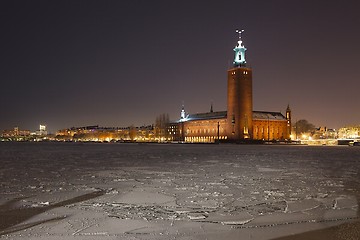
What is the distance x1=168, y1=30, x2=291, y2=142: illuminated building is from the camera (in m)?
112

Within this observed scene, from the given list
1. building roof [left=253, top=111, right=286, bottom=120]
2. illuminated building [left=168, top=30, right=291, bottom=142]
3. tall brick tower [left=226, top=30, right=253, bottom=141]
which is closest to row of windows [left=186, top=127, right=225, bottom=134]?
illuminated building [left=168, top=30, right=291, bottom=142]

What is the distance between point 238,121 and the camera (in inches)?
4390

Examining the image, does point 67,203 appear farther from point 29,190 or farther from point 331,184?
point 331,184

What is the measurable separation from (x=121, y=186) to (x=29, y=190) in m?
2.44

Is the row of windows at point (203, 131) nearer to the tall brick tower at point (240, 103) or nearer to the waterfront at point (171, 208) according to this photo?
the tall brick tower at point (240, 103)

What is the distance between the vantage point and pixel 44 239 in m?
5.95

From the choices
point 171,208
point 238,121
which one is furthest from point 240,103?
point 171,208

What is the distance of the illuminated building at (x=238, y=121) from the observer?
111938 mm

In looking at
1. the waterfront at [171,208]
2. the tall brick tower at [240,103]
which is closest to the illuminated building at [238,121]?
the tall brick tower at [240,103]

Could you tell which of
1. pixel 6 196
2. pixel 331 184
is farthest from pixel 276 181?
pixel 6 196

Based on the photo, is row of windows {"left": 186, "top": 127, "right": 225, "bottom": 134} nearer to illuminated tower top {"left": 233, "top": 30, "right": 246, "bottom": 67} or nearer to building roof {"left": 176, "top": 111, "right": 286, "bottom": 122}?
building roof {"left": 176, "top": 111, "right": 286, "bottom": 122}

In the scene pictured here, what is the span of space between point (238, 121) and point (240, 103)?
485 centimetres

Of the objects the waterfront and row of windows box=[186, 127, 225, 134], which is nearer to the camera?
the waterfront

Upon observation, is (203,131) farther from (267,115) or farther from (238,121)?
(238,121)
